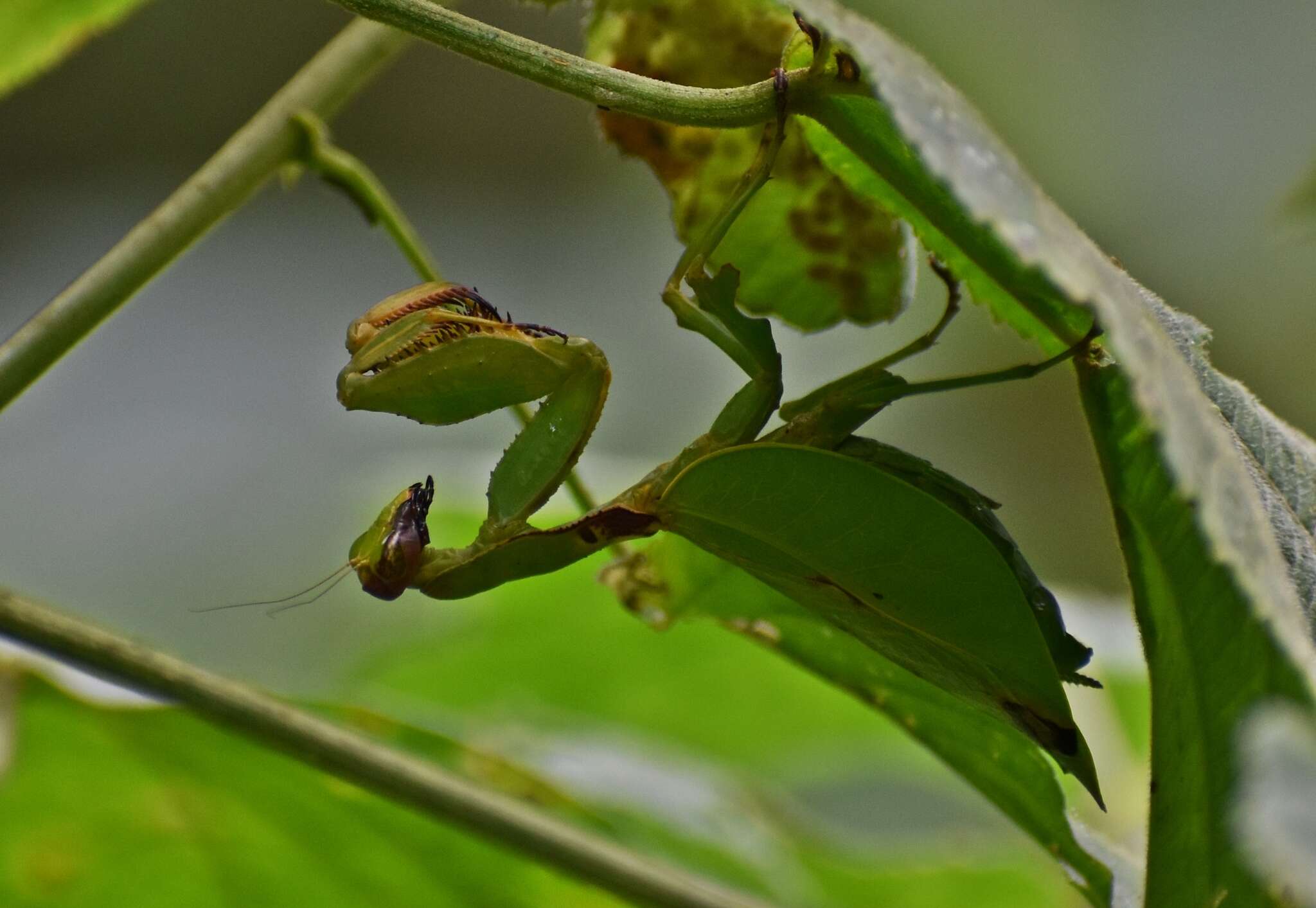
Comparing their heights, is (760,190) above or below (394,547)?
above

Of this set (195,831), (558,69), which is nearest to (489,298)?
(195,831)

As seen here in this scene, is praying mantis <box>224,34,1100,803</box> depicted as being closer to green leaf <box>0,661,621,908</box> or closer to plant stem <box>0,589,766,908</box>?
plant stem <box>0,589,766,908</box>

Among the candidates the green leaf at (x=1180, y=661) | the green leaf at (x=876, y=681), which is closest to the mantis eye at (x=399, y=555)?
the green leaf at (x=876, y=681)

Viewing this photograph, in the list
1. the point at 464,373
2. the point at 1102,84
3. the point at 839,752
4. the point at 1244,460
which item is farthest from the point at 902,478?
the point at 1102,84

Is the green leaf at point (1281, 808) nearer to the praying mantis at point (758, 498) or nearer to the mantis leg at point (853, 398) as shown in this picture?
the praying mantis at point (758, 498)

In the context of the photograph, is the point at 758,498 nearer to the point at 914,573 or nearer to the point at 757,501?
the point at 757,501
